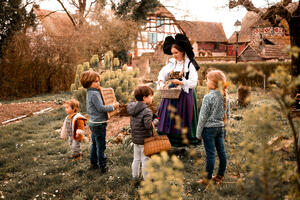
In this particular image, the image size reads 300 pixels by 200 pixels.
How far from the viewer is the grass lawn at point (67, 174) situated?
127 inches

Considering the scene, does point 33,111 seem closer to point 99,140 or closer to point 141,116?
point 99,140

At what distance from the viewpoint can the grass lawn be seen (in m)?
3.24

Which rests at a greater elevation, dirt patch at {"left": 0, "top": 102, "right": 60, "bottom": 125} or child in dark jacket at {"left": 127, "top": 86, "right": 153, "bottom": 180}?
child in dark jacket at {"left": 127, "top": 86, "right": 153, "bottom": 180}

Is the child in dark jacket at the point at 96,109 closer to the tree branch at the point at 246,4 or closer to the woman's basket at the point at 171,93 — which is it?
the woman's basket at the point at 171,93

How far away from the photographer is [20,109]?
9156 millimetres

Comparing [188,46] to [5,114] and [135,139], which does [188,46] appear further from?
[5,114]

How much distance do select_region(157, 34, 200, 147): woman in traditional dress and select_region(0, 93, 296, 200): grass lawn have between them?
1.72ft

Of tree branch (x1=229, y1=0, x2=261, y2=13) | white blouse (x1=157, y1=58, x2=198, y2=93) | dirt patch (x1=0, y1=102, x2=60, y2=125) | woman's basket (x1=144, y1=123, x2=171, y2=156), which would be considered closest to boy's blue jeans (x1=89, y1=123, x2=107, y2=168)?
woman's basket (x1=144, y1=123, x2=171, y2=156)

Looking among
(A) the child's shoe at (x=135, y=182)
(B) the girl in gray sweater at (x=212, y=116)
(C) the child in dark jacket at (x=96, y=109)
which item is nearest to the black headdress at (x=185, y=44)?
(B) the girl in gray sweater at (x=212, y=116)

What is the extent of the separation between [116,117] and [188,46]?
155 inches

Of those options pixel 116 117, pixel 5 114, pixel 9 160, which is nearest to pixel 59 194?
pixel 9 160

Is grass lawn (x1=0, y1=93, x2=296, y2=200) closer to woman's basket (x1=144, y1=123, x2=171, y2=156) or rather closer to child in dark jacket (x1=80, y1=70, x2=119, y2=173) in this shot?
child in dark jacket (x1=80, y1=70, x2=119, y2=173)

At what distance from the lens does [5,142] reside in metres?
5.48

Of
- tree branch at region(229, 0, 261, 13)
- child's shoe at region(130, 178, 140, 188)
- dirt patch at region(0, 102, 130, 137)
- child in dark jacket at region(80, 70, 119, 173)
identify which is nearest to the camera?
child's shoe at region(130, 178, 140, 188)
